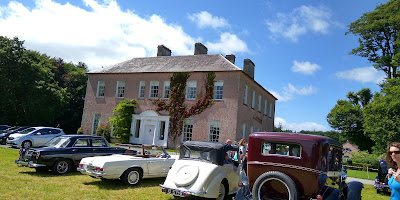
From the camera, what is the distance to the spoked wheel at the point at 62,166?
978 cm

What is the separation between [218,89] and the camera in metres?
22.2

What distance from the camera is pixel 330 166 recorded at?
21.0ft

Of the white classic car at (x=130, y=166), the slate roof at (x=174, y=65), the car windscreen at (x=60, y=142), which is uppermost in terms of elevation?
the slate roof at (x=174, y=65)

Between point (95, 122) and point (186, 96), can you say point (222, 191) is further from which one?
point (95, 122)

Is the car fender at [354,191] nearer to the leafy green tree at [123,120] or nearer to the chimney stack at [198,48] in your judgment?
the leafy green tree at [123,120]

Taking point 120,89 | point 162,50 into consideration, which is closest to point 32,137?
point 120,89

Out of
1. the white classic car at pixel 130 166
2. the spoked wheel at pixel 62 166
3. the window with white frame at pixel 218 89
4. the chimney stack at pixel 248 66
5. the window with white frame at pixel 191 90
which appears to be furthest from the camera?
the chimney stack at pixel 248 66

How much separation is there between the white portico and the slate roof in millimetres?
4134

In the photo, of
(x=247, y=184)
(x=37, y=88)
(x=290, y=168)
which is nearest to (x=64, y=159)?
(x=247, y=184)

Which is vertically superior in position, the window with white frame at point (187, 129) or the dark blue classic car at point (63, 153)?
the window with white frame at point (187, 129)

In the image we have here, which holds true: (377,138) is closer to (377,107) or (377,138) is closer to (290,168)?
(377,107)

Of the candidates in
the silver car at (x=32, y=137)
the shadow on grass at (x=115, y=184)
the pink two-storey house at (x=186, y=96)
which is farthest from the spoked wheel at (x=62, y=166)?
the pink two-storey house at (x=186, y=96)

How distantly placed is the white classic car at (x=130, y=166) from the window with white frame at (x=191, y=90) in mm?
13389

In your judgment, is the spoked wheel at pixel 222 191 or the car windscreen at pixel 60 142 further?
the car windscreen at pixel 60 142
